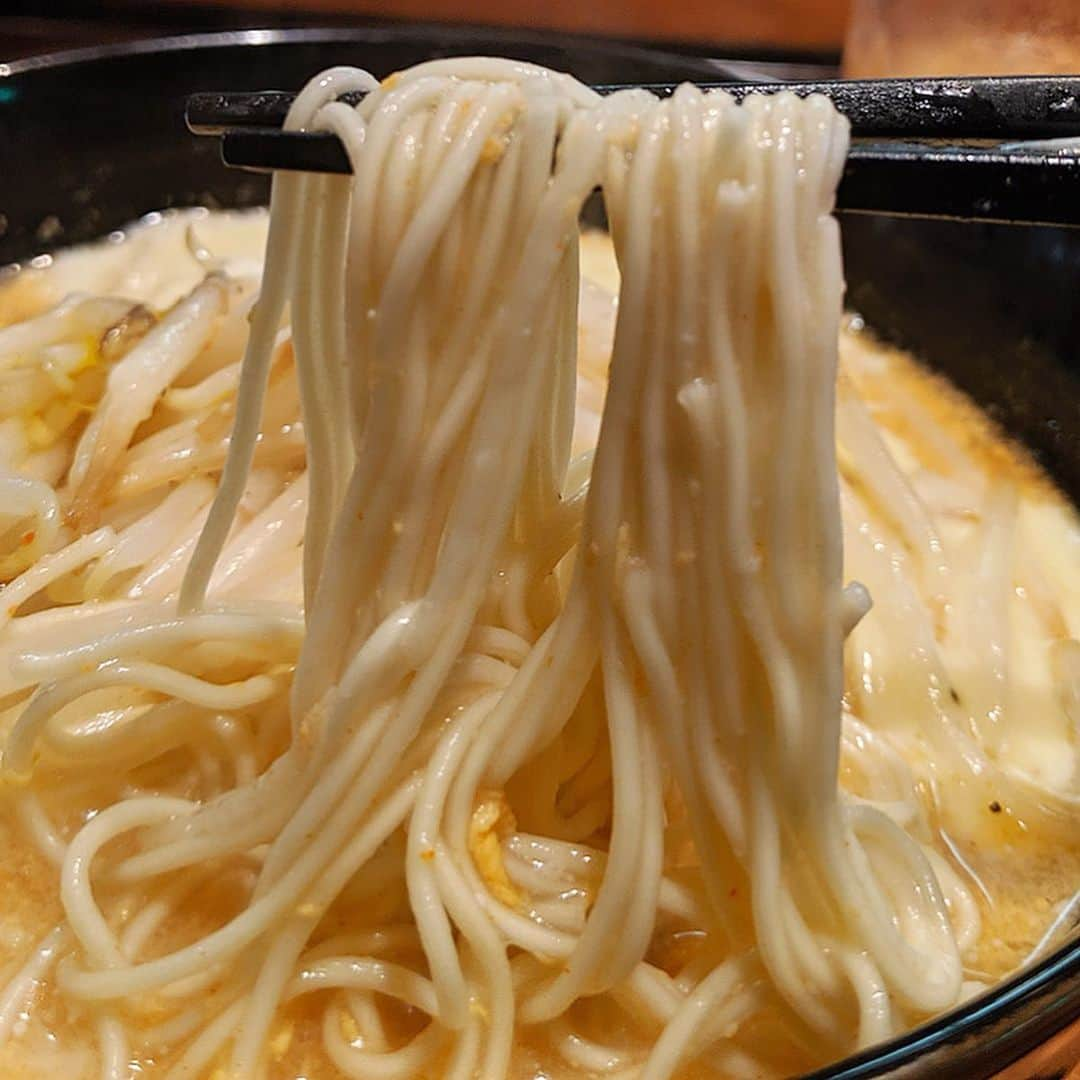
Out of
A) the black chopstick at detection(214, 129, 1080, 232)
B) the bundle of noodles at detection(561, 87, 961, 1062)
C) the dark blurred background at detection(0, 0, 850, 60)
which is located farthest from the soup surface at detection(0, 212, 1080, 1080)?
the dark blurred background at detection(0, 0, 850, 60)

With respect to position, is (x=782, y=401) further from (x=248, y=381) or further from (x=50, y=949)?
(x=50, y=949)

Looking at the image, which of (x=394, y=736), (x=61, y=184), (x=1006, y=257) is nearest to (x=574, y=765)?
(x=394, y=736)

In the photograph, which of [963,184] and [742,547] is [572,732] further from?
[963,184]

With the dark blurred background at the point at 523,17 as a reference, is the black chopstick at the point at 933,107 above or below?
below

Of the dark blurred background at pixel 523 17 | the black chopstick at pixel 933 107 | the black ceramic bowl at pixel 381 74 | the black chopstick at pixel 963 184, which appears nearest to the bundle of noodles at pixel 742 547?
the black chopstick at pixel 963 184

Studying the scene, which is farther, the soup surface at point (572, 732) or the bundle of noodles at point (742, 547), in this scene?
the soup surface at point (572, 732)

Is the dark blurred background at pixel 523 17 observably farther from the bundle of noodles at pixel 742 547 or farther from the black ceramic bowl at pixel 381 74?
the bundle of noodles at pixel 742 547
